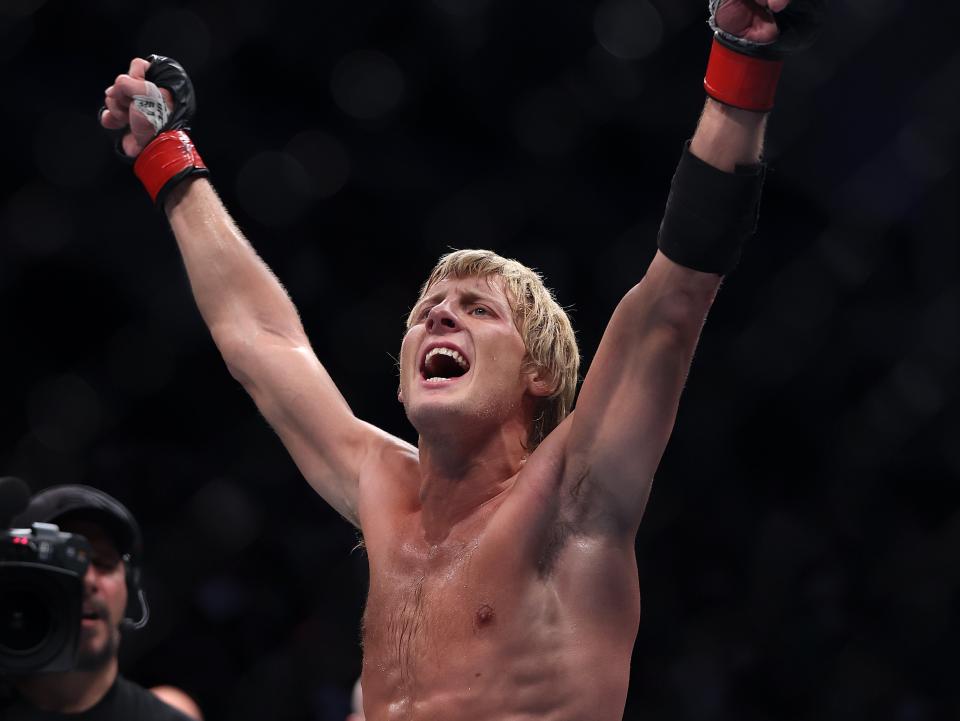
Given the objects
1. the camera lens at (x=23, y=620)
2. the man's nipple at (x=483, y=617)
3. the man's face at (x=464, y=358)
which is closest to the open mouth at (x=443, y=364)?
the man's face at (x=464, y=358)

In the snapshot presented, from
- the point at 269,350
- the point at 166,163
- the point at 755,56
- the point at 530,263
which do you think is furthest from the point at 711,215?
the point at 530,263

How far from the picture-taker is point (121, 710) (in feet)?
7.08

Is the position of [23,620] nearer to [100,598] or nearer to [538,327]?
[100,598]

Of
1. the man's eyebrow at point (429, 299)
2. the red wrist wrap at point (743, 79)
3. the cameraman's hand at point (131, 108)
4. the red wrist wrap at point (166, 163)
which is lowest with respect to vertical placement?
the man's eyebrow at point (429, 299)

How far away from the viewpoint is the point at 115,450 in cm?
339

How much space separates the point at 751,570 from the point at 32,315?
2411 mm

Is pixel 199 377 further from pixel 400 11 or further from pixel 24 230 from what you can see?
pixel 400 11

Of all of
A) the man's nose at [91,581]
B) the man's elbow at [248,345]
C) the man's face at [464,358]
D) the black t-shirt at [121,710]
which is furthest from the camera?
the man's nose at [91,581]

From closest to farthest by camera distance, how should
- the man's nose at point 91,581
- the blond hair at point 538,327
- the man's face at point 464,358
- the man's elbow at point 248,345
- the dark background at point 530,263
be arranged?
the man's face at point 464,358
the blond hair at point 538,327
the man's elbow at point 248,345
the man's nose at point 91,581
the dark background at point 530,263

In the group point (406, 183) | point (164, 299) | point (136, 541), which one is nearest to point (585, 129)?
point (406, 183)

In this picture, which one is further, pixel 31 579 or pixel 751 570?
pixel 751 570

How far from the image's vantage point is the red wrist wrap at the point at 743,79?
1.34m

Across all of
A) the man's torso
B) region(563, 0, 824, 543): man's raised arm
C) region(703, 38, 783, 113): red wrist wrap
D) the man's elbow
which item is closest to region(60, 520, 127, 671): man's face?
the man's elbow

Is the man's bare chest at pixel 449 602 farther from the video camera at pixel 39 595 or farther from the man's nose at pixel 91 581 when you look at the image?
the man's nose at pixel 91 581
